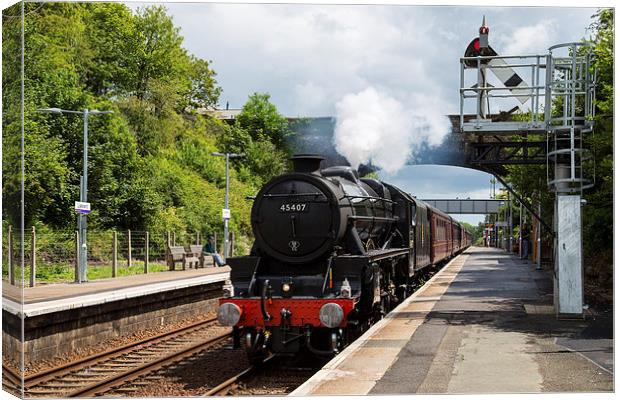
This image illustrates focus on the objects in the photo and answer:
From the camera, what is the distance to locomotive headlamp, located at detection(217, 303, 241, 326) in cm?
Answer: 942

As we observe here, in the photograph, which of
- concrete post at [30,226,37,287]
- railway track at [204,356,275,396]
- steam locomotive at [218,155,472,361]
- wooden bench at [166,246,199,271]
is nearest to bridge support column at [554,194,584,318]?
steam locomotive at [218,155,472,361]

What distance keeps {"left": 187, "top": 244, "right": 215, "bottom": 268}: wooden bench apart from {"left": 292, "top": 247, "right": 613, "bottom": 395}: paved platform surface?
31.5 feet

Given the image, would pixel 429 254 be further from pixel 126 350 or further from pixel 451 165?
pixel 126 350

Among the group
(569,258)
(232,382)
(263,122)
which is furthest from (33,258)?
(569,258)

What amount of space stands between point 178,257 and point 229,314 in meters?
11.1

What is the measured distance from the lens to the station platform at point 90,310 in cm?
817

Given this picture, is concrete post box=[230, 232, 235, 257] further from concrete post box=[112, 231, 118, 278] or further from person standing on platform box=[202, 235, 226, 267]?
concrete post box=[112, 231, 118, 278]

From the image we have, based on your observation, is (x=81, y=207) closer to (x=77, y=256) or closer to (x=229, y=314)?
(x=77, y=256)

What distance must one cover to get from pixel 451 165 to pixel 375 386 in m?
6.08

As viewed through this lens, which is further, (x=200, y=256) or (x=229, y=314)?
(x=200, y=256)

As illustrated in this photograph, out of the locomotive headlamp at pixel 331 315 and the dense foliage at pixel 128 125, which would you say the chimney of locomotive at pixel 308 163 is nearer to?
the dense foliage at pixel 128 125

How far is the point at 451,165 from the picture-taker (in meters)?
12.4

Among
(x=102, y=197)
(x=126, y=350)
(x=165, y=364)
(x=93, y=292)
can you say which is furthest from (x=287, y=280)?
(x=102, y=197)

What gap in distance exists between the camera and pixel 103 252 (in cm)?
1738
